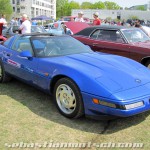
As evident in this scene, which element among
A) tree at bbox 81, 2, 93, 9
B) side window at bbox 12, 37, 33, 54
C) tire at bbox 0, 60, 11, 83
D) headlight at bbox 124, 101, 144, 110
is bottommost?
tire at bbox 0, 60, 11, 83

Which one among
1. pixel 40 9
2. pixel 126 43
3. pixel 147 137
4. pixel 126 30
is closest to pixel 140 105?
pixel 147 137

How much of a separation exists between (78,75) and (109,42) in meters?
3.60

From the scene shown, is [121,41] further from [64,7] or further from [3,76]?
[64,7]

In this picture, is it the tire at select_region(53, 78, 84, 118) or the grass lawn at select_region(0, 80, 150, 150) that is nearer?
the grass lawn at select_region(0, 80, 150, 150)

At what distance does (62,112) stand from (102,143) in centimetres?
98

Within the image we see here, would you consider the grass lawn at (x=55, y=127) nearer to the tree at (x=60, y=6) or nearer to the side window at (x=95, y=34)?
the side window at (x=95, y=34)

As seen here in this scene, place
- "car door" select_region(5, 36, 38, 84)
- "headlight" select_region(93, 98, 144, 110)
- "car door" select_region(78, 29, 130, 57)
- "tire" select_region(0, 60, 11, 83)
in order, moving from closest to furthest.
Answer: "headlight" select_region(93, 98, 144, 110)
"car door" select_region(5, 36, 38, 84)
"tire" select_region(0, 60, 11, 83)
"car door" select_region(78, 29, 130, 57)

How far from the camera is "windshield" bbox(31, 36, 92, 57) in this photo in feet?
15.2

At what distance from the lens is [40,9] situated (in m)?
106

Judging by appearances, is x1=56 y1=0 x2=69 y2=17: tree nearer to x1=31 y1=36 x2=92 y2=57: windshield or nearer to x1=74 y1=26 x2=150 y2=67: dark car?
x1=74 y1=26 x2=150 y2=67: dark car

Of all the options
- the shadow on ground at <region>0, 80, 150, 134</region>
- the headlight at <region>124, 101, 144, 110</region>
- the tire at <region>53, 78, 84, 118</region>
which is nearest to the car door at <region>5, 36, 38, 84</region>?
the shadow on ground at <region>0, 80, 150, 134</region>

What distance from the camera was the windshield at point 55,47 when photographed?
4.63m

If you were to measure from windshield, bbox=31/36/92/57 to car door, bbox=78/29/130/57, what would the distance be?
6.39ft

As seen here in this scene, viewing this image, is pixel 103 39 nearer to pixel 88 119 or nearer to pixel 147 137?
pixel 88 119
